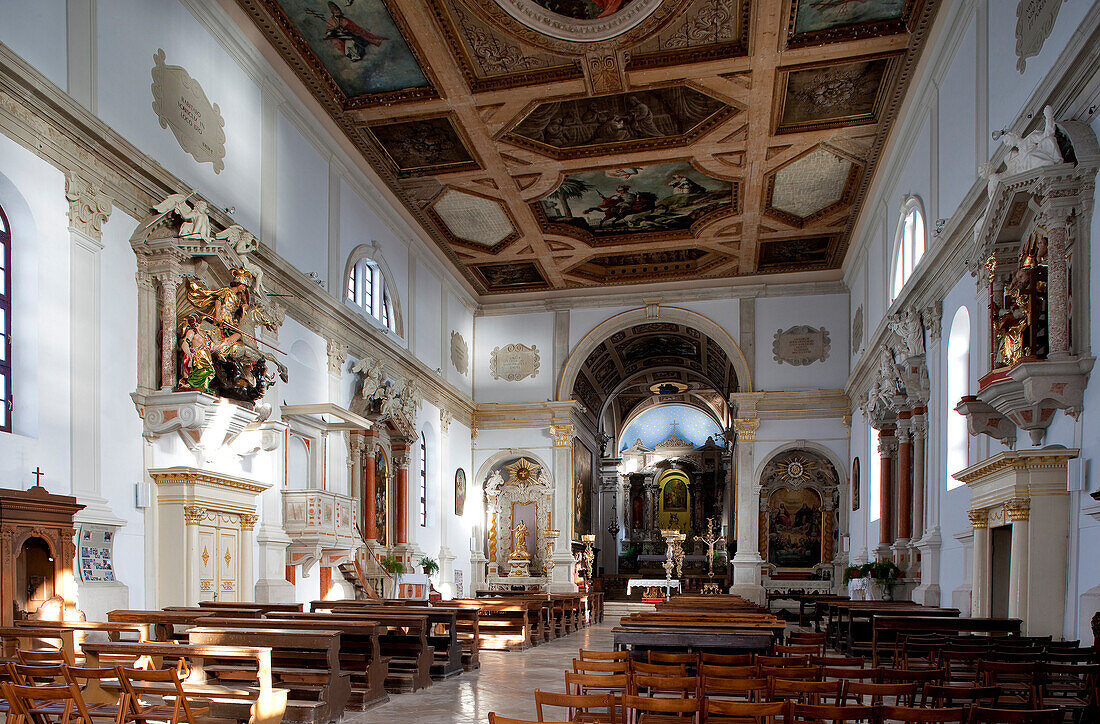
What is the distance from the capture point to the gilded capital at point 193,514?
11.4 metres

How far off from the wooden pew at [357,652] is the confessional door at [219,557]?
2443 mm

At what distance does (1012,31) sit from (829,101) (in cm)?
655

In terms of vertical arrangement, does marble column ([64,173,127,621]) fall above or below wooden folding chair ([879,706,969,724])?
above

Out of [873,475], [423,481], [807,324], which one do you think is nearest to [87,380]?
[423,481]

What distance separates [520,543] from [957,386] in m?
16.5

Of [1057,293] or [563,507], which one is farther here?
[563,507]

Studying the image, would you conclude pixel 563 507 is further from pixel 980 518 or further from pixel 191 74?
pixel 980 518

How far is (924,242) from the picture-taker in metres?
15.1

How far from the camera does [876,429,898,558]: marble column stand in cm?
1789

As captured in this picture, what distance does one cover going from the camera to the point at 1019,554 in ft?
28.9

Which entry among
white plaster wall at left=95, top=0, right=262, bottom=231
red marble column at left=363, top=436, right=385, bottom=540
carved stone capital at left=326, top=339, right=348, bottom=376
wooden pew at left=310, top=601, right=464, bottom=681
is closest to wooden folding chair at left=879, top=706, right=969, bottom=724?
wooden pew at left=310, top=601, right=464, bottom=681

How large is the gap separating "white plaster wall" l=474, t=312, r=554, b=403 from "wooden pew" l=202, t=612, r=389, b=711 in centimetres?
1770

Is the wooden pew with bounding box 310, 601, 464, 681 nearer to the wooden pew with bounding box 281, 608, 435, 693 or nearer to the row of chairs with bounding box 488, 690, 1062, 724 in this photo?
the wooden pew with bounding box 281, 608, 435, 693

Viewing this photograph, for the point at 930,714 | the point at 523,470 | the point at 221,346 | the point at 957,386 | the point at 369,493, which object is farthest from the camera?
the point at 523,470
